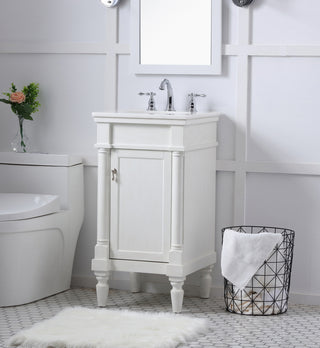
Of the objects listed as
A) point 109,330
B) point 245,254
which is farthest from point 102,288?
point 245,254

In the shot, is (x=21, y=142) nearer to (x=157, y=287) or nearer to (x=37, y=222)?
(x=37, y=222)

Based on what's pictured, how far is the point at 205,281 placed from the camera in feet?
12.6

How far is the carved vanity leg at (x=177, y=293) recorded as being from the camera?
3531 millimetres

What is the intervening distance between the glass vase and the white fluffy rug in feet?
2.98

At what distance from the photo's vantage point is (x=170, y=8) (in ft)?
12.7

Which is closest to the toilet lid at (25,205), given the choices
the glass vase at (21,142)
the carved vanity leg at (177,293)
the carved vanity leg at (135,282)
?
the glass vase at (21,142)

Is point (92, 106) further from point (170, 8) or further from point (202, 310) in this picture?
point (202, 310)

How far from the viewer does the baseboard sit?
379 centimetres

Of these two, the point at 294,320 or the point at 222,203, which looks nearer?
the point at 294,320

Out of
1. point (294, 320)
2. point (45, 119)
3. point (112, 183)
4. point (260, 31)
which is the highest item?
point (260, 31)

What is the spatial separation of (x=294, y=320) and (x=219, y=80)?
1131 mm

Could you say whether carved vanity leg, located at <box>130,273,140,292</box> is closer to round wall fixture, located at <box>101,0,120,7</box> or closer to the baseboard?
the baseboard

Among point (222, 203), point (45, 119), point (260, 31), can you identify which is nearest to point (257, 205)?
point (222, 203)

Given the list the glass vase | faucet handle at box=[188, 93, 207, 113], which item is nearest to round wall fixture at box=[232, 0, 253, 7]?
faucet handle at box=[188, 93, 207, 113]
